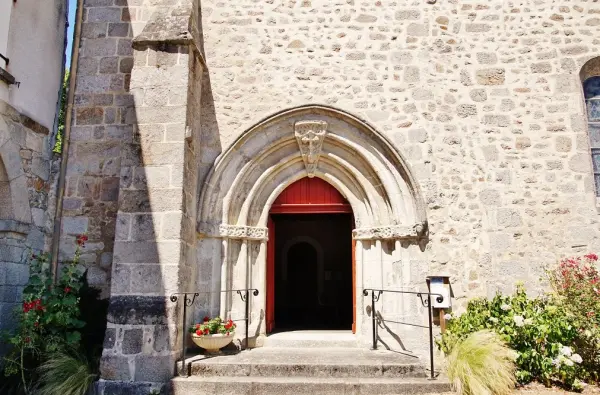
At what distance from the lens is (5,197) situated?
5.32 m

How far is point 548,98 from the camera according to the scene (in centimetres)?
606

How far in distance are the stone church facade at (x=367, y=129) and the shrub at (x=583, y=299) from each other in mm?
213

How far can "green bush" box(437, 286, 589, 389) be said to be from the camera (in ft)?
15.7

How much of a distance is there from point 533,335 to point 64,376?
4765 mm

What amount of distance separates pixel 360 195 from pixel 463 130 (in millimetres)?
1530

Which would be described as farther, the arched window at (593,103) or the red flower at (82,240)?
the arched window at (593,103)

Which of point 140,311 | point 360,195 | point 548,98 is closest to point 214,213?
point 140,311

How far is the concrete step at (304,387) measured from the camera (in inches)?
177

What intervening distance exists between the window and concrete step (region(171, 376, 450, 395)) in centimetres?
370

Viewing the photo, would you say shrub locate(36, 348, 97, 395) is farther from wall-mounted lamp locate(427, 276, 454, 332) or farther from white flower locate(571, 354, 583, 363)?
white flower locate(571, 354, 583, 363)

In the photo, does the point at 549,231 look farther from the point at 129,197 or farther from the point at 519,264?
the point at 129,197

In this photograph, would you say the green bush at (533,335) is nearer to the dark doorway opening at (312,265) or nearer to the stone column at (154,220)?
the stone column at (154,220)

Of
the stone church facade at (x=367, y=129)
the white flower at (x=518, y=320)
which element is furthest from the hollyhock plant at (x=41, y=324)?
the white flower at (x=518, y=320)

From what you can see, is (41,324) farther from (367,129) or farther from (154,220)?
(367,129)
